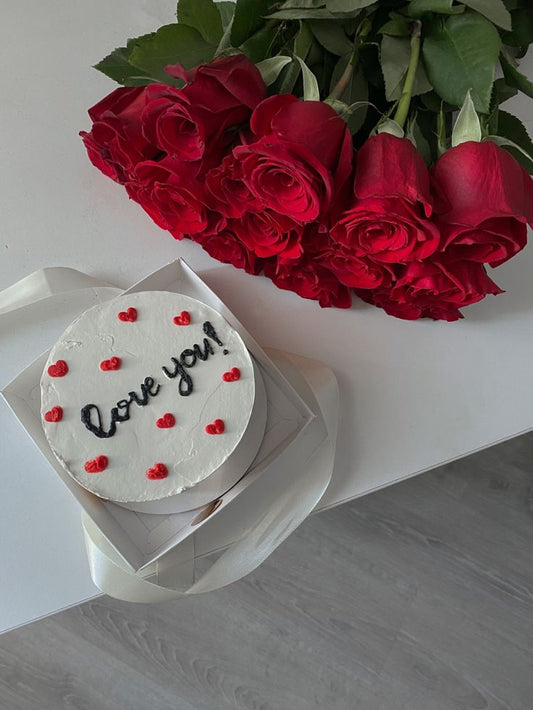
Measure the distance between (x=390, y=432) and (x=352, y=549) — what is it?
607 mm

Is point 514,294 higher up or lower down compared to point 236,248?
lower down

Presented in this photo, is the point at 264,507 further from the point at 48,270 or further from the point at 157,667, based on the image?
the point at 157,667

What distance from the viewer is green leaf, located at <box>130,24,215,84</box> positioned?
538 millimetres

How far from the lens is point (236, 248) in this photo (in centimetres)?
59

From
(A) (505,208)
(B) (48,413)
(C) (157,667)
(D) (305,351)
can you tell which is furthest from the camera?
(C) (157,667)

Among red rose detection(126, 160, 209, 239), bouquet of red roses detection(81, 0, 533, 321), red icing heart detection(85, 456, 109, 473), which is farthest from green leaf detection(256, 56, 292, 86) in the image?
red icing heart detection(85, 456, 109, 473)

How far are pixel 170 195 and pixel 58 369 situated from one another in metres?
0.17

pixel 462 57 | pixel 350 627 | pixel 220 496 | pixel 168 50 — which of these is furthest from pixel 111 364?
pixel 350 627

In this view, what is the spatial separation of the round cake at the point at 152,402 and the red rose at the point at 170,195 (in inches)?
2.7

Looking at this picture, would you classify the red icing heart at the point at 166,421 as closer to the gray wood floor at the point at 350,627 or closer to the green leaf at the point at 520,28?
the green leaf at the point at 520,28

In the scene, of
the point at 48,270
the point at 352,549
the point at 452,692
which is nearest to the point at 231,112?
the point at 48,270

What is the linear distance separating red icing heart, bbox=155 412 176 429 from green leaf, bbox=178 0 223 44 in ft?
1.00

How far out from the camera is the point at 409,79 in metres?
0.54

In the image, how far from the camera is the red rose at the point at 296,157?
Result: 43 centimetres
